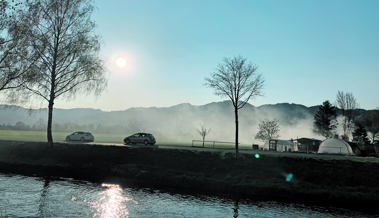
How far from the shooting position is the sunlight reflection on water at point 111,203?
100ft

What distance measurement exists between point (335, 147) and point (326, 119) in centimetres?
4289

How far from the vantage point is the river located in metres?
30.4

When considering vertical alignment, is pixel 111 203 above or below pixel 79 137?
below

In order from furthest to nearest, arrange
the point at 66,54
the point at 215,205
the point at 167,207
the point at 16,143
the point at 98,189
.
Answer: the point at 16,143 < the point at 66,54 < the point at 98,189 < the point at 215,205 < the point at 167,207

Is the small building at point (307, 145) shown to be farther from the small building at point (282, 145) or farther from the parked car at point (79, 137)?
the parked car at point (79, 137)

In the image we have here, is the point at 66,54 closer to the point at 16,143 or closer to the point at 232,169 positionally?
the point at 16,143

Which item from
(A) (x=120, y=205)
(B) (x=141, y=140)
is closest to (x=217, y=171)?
(A) (x=120, y=205)

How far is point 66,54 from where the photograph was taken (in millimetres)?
60031

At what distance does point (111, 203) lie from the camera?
34.5 meters

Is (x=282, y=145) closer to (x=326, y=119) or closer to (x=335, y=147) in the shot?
(x=335, y=147)

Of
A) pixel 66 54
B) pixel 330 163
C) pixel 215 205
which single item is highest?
pixel 66 54

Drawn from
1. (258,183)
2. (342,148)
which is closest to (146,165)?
(258,183)

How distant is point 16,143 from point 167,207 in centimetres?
4071

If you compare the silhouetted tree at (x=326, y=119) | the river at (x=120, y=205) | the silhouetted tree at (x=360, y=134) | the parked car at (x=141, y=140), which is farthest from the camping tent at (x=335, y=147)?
the river at (x=120, y=205)
